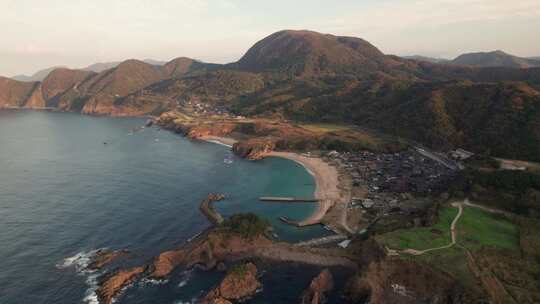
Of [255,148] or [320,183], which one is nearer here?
[320,183]

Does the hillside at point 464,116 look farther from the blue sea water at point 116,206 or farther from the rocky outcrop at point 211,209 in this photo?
the rocky outcrop at point 211,209

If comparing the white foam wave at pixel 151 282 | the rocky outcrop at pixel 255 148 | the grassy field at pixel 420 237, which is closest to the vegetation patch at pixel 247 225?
the white foam wave at pixel 151 282

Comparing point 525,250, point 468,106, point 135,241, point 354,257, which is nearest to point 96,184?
point 135,241

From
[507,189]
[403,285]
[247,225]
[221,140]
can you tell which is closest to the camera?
[403,285]

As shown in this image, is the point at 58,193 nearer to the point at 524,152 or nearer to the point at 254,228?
the point at 254,228

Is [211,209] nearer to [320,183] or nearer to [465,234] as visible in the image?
[320,183]

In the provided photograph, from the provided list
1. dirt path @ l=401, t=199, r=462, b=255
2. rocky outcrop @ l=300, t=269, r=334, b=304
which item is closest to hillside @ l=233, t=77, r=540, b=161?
dirt path @ l=401, t=199, r=462, b=255

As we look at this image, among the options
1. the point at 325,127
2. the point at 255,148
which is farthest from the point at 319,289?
the point at 325,127
